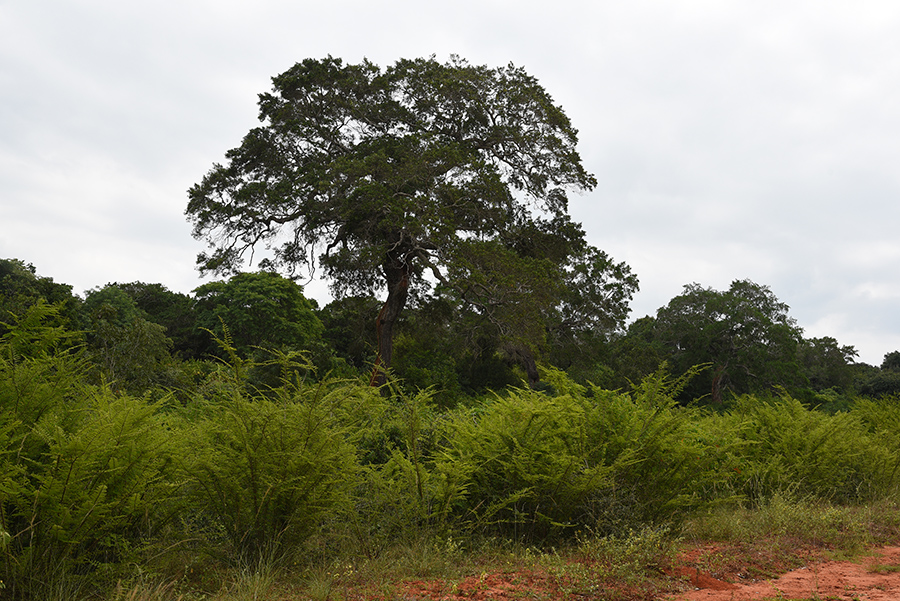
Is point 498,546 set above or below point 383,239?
below

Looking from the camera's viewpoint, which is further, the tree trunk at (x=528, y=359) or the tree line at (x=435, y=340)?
the tree trunk at (x=528, y=359)

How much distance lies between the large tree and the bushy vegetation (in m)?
10.9

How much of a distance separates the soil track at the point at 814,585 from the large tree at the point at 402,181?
11982 mm

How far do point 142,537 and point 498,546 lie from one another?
108 inches

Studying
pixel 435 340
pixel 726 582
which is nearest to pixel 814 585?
pixel 726 582

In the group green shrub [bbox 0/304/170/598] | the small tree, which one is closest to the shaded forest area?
green shrub [bbox 0/304/170/598]

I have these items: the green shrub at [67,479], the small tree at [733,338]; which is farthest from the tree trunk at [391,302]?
the small tree at [733,338]

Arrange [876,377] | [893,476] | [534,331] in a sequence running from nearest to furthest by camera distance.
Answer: [893,476], [534,331], [876,377]

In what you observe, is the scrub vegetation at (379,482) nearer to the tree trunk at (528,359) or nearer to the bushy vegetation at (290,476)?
the bushy vegetation at (290,476)

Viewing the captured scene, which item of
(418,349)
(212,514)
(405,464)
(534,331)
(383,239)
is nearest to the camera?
(212,514)

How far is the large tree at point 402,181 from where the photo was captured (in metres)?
17.3

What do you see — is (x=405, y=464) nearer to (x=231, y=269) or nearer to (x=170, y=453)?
(x=170, y=453)

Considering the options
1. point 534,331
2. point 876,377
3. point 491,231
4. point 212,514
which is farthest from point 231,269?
point 876,377

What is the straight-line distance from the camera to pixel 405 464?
495cm
